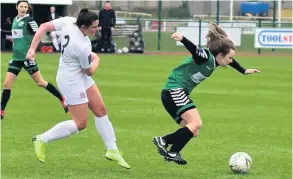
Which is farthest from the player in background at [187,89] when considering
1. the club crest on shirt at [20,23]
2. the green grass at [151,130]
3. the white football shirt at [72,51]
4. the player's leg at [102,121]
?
the club crest on shirt at [20,23]

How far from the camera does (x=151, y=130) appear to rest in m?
11.8

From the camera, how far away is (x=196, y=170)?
866cm

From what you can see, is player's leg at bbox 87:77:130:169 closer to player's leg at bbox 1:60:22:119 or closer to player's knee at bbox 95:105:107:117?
player's knee at bbox 95:105:107:117

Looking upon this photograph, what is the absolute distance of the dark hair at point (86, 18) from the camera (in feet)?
27.6

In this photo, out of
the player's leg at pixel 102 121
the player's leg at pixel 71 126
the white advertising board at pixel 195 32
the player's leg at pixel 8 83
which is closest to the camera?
the player's leg at pixel 71 126

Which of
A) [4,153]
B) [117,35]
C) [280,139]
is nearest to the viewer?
[4,153]

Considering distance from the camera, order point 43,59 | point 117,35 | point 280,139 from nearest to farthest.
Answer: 1. point 280,139
2. point 43,59
3. point 117,35

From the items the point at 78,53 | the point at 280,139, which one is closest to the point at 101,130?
the point at 78,53

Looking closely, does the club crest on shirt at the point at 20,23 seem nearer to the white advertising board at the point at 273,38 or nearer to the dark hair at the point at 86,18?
the dark hair at the point at 86,18

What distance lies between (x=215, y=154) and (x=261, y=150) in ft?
2.57

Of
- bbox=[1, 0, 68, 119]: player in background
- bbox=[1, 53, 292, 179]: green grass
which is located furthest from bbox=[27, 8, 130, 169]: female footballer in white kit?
bbox=[1, 0, 68, 119]: player in background

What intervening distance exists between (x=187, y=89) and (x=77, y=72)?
1.37 m

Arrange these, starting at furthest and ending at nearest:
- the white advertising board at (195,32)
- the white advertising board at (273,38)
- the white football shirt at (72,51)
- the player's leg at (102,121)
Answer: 1. the white advertising board at (195,32)
2. the white advertising board at (273,38)
3. the player's leg at (102,121)
4. the white football shirt at (72,51)

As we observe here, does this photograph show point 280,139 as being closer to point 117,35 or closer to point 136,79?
point 136,79
